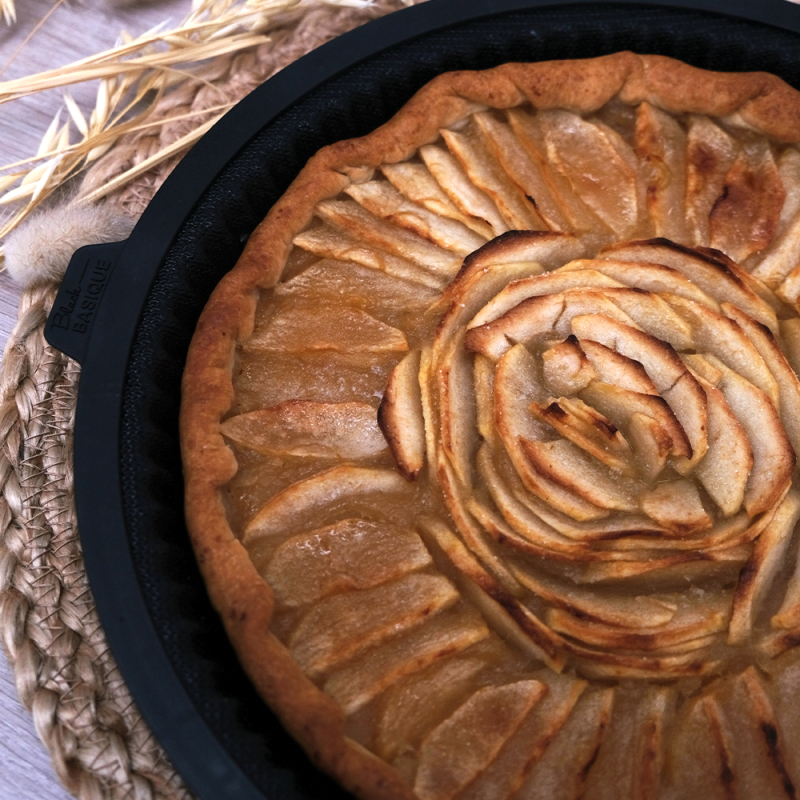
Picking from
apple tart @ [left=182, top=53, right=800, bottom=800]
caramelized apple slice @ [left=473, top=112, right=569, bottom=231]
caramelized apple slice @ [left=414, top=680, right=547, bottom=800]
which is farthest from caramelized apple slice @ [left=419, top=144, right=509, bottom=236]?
caramelized apple slice @ [left=414, top=680, right=547, bottom=800]

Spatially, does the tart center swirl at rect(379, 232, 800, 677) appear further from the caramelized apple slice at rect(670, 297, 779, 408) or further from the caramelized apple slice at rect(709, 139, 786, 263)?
the caramelized apple slice at rect(709, 139, 786, 263)

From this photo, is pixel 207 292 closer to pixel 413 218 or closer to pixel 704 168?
pixel 413 218

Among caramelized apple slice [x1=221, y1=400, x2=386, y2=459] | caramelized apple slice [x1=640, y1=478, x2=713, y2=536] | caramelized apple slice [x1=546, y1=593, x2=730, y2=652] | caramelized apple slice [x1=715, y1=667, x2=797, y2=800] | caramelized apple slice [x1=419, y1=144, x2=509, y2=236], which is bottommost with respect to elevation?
caramelized apple slice [x1=715, y1=667, x2=797, y2=800]

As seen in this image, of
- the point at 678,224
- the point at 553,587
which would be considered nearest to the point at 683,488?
the point at 553,587

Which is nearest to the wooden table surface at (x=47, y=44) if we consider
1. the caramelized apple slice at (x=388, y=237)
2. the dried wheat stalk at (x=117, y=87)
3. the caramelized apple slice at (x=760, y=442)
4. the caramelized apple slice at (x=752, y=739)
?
the dried wheat stalk at (x=117, y=87)

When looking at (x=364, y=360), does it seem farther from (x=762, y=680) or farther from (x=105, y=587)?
(x=762, y=680)

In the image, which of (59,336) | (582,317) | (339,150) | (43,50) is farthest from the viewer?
(43,50)

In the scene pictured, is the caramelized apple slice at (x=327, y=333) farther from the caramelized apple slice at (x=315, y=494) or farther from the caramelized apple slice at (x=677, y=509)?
the caramelized apple slice at (x=677, y=509)
